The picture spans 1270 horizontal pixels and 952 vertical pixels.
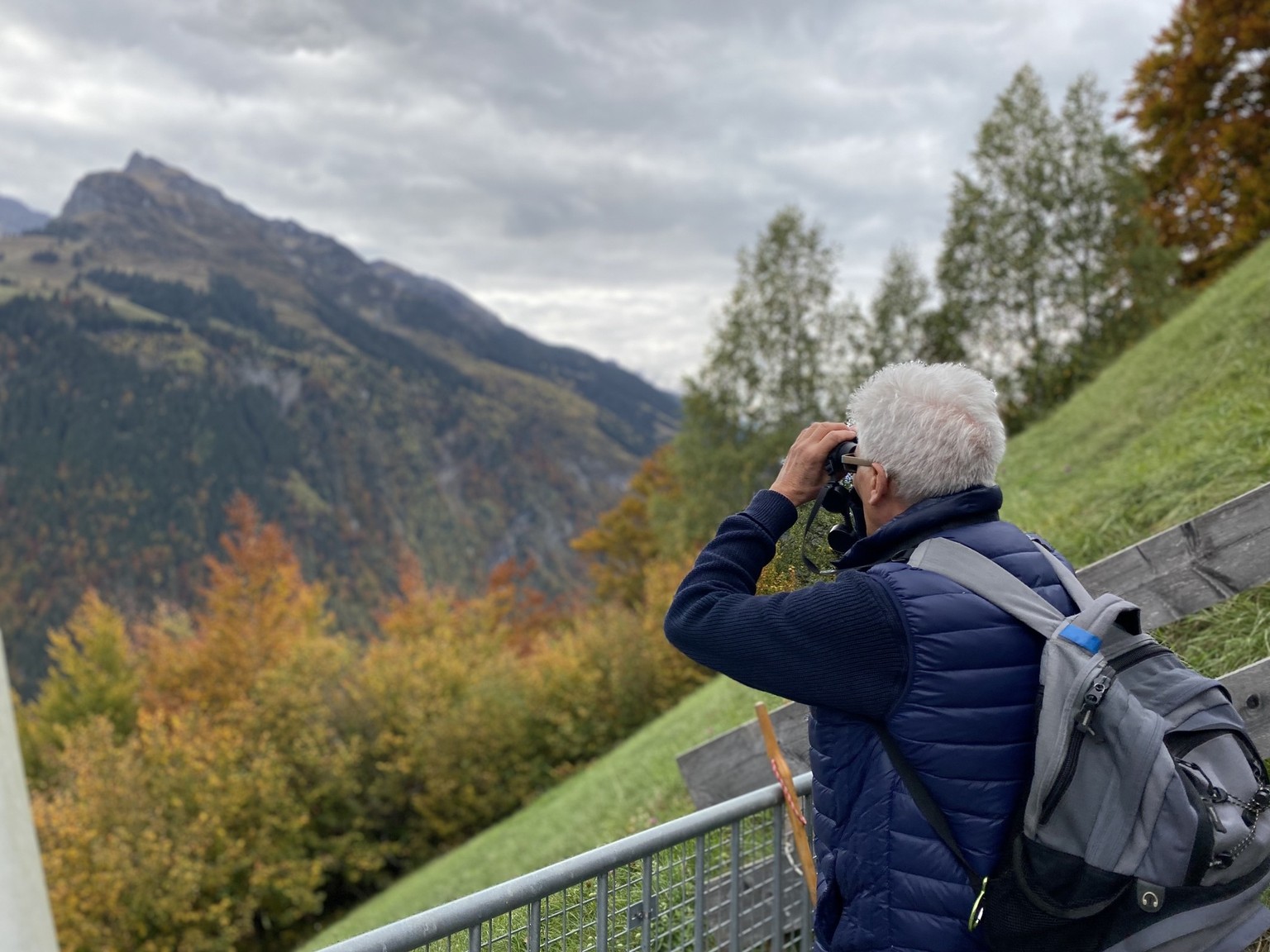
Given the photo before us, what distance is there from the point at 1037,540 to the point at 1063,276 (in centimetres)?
2522

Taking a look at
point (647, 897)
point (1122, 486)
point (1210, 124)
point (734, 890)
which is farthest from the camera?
point (1210, 124)

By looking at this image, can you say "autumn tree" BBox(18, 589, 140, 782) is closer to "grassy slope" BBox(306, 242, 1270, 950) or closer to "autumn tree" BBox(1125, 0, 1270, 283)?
"grassy slope" BBox(306, 242, 1270, 950)

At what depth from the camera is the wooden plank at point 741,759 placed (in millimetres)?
4059

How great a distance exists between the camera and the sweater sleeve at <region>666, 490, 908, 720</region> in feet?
6.63

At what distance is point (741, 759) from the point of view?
420 cm

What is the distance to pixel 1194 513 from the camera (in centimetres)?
540

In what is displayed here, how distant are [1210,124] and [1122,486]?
1758 centimetres

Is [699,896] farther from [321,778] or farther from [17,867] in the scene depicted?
[321,778]

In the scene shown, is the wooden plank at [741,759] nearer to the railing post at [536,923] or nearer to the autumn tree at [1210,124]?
the railing post at [536,923]

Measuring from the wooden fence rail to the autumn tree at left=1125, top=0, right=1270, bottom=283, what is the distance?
1710cm

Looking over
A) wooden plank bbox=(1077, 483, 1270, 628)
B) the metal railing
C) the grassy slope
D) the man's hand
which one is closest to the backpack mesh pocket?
the man's hand

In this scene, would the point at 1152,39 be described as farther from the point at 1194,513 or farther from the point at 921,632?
the point at 921,632

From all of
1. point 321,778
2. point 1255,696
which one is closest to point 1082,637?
point 1255,696

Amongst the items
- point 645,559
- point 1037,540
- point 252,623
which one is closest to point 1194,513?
point 1037,540
